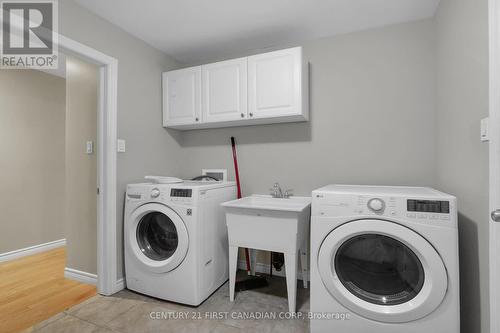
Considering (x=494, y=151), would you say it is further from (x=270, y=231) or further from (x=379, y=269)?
(x=270, y=231)

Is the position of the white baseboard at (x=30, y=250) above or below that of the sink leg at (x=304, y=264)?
below

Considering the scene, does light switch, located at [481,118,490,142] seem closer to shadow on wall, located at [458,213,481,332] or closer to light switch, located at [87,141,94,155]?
shadow on wall, located at [458,213,481,332]

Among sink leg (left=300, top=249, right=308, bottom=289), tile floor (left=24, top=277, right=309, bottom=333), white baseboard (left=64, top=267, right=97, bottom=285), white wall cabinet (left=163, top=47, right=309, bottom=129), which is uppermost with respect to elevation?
white wall cabinet (left=163, top=47, right=309, bottom=129)

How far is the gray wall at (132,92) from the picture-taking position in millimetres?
1797

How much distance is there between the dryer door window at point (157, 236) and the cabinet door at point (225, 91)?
0.99 meters

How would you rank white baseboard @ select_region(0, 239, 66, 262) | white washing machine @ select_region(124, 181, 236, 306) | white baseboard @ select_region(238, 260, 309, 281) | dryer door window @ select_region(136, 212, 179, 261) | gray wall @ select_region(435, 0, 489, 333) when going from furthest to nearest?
white baseboard @ select_region(0, 239, 66, 262) < white baseboard @ select_region(238, 260, 309, 281) < dryer door window @ select_region(136, 212, 179, 261) < white washing machine @ select_region(124, 181, 236, 306) < gray wall @ select_region(435, 0, 489, 333)

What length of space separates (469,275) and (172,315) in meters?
1.86

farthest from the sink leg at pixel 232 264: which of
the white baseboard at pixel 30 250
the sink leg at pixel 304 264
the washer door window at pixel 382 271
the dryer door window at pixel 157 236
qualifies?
the white baseboard at pixel 30 250

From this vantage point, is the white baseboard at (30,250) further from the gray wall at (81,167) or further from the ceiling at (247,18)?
the ceiling at (247,18)

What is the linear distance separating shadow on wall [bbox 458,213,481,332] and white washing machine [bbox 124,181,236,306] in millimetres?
1635

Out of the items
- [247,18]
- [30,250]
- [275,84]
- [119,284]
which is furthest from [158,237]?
[30,250]

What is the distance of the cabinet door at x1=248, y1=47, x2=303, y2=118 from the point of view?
1.97m

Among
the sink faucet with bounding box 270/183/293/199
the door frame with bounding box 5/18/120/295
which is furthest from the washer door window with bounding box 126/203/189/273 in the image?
the sink faucet with bounding box 270/183/293/199

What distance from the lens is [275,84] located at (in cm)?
203
